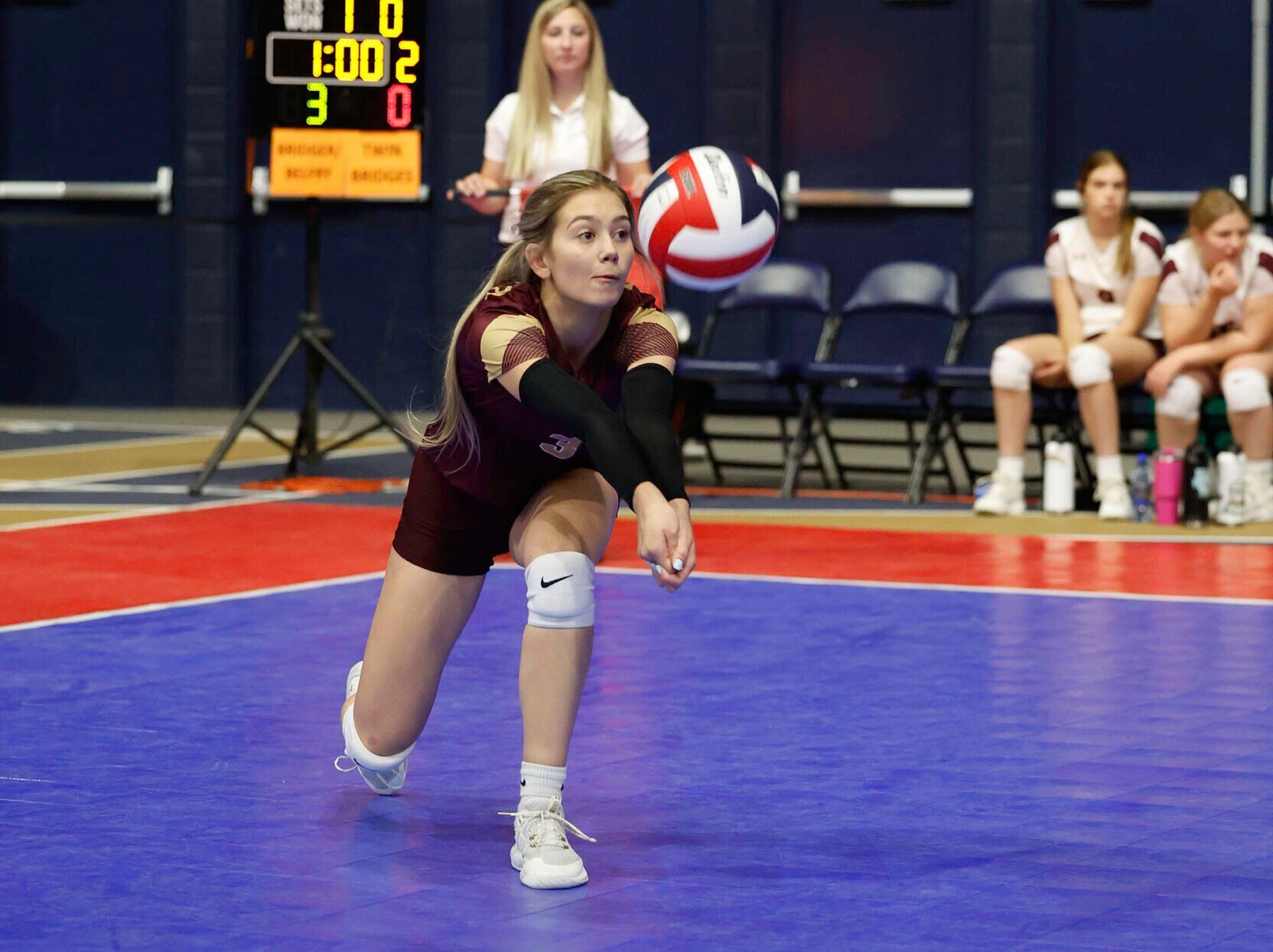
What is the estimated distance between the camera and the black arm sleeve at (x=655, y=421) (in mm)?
4000

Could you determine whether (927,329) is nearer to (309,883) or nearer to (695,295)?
(695,295)

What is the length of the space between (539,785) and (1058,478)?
5.98 meters

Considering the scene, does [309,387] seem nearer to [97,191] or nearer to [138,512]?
[138,512]

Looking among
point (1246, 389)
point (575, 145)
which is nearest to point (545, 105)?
point (575, 145)

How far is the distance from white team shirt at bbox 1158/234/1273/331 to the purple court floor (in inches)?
109

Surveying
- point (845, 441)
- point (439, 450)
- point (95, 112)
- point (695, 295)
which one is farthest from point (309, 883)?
point (95, 112)

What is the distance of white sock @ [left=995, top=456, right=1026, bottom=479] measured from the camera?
9.56 m

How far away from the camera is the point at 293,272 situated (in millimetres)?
15242

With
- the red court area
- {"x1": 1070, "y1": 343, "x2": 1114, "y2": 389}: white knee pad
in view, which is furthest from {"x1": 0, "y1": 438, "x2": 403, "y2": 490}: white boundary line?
{"x1": 1070, "y1": 343, "x2": 1114, "y2": 389}: white knee pad

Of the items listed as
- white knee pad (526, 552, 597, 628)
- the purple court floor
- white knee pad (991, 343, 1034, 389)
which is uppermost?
white knee pad (991, 343, 1034, 389)

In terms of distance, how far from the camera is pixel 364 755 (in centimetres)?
450

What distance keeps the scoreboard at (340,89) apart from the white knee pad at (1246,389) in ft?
12.2

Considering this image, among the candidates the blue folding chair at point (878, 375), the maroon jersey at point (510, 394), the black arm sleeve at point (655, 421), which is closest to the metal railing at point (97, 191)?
the blue folding chair at point (878, 375)

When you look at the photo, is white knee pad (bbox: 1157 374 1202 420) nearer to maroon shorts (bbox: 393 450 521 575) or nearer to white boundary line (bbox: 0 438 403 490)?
white boundary line (bbox: 0 438 403 490)
